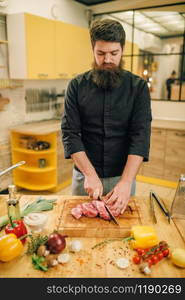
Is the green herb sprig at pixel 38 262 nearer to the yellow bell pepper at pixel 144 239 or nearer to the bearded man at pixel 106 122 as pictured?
the yellow bell pepper at pixel 144 239

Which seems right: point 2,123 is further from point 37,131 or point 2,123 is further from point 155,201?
point 155,201

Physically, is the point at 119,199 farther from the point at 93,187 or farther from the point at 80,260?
the point at 80,260

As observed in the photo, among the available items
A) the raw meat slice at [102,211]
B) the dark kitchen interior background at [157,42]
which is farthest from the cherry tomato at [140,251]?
the dark kitchen interior background at [157,42]

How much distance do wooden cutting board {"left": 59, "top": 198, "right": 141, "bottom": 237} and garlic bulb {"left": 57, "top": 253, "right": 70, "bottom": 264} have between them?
7.0 inches

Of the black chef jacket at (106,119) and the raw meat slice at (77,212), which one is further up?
the black chef jacket at (106,119)

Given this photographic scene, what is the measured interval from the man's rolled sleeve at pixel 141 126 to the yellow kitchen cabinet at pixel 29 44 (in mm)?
2135

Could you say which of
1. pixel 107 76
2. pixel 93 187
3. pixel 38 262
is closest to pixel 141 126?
pixel 107 76

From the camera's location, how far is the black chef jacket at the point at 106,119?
1.70 metres

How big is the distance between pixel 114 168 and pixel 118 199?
0.41m

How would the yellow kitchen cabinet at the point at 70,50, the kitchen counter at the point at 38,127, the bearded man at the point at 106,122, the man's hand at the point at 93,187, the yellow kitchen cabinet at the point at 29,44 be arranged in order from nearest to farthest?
the man's hand at the point at 93,187
the bearded man at the point at 106,122
the yellow kitchen cabinet at the point at 29,44
the kitchen counter at the point at 38,127
the yellow kitchen cabinet at the point at 70,50

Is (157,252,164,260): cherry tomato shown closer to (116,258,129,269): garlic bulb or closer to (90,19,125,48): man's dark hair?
(116,258,129,269): garlic bulb

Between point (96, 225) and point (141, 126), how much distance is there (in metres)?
0.69

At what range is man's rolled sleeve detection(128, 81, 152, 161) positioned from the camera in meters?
1.65

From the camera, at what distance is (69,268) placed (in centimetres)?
105
